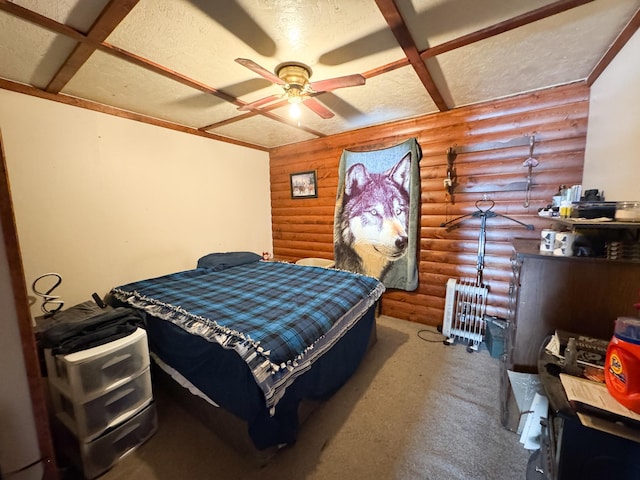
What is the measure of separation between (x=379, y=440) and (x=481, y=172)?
2503 millimetres

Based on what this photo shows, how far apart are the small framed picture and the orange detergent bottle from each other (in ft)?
10.6

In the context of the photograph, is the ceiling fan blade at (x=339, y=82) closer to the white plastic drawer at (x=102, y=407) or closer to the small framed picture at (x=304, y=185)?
the small framed picture at (x=304, y=185)

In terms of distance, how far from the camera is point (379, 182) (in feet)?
10.00

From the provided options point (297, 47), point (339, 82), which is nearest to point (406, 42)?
point (339, 82)

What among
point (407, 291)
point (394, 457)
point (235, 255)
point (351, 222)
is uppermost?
point (351, 222)

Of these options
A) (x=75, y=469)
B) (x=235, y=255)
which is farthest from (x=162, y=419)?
(x=235, y=255)

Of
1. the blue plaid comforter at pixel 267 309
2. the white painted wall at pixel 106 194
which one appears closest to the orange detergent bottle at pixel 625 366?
the blue plaid comforter at pixel 267 309

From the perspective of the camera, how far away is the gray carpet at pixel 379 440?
132 cm

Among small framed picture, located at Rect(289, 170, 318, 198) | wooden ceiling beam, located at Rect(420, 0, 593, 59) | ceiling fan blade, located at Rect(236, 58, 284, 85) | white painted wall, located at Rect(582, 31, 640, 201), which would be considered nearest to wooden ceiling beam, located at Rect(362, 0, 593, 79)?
wooden ceiling beam, located at Rect(420, 0, 593, 59)

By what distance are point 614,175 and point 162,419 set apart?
3.34 meters

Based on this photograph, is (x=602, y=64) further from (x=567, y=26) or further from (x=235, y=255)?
(x=235, y=255)

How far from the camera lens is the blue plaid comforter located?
131cm

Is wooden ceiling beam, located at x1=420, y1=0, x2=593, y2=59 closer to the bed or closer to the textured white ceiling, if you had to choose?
the textured white ceiling

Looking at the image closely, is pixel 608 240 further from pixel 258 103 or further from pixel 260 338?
pixel 258 103
